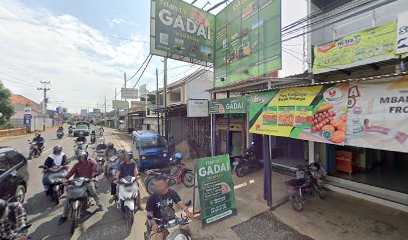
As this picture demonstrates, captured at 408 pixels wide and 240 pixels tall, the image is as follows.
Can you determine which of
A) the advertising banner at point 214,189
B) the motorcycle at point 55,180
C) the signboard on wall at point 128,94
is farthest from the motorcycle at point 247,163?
the signboard on wall at point 128,94

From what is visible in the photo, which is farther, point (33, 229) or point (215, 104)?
point (215, 104)

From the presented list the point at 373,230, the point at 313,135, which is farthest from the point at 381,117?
the point at 373,230

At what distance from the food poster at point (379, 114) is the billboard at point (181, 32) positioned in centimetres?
841

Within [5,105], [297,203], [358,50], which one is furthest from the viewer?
[5,105]

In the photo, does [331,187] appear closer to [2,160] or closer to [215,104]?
[215,104]

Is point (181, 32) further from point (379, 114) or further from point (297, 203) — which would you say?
point (297, 203)

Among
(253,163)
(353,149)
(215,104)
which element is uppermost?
(215,104)

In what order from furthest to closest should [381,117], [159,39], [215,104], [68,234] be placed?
[159,39] < [215,104] < [68,234] < [381,117]

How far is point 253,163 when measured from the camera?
29.4 feet

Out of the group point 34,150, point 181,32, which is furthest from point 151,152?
point 34,150

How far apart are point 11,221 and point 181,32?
997cm

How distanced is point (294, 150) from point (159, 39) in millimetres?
9186

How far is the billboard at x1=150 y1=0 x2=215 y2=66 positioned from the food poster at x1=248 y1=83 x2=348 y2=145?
6.16m

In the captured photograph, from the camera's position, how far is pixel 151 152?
9055 mm
